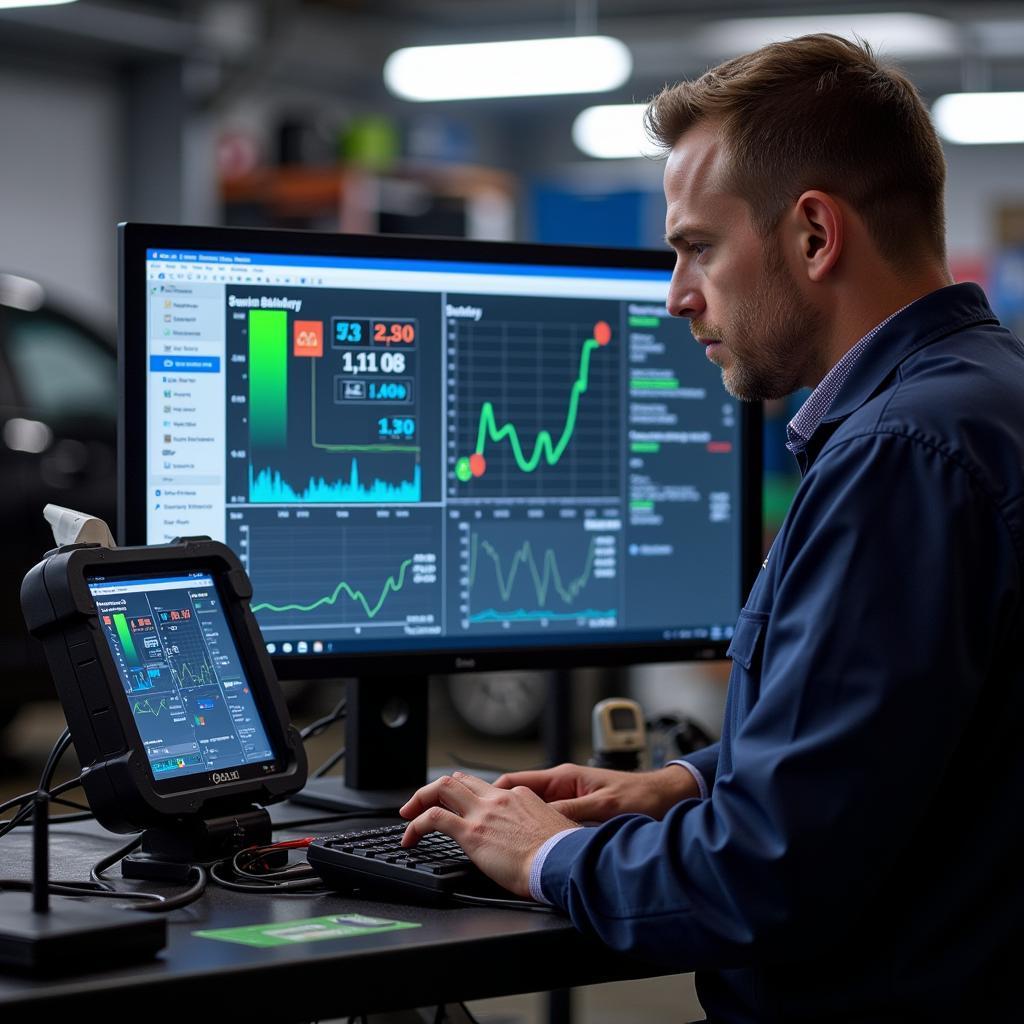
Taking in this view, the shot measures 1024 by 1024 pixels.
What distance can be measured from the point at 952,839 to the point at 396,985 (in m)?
0.43

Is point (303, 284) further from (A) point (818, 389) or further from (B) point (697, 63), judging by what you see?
(B) point (697, 63)

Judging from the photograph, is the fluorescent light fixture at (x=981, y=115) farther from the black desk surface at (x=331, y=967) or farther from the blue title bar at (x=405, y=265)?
the black desk surface at (x=331, y=967)

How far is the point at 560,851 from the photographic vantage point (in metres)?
1.40

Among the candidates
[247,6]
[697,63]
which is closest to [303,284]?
[247,6]

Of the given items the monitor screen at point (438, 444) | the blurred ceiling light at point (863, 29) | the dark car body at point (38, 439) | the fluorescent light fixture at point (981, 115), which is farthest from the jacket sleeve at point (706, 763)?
the blurred ceiling light at point (863, 29)

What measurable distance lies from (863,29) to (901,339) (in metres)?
8.99

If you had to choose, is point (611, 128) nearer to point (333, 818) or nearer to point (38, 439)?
point (38, 439)

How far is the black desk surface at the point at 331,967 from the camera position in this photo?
1.16 meters

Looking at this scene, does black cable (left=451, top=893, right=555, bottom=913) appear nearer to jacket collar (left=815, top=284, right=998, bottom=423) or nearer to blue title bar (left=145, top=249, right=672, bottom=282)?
jacket collar (left=815, top=284, right=998, bottom=423)

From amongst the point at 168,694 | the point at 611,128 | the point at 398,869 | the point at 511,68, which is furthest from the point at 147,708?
the point at 611,128

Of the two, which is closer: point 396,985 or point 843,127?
point 396,985

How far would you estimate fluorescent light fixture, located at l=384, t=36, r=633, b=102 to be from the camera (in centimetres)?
780

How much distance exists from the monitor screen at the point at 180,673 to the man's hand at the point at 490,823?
18 cm

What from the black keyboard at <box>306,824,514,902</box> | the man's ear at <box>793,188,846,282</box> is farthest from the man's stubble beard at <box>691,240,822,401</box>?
the black keyboard at <box>306,824,514,902</box>
